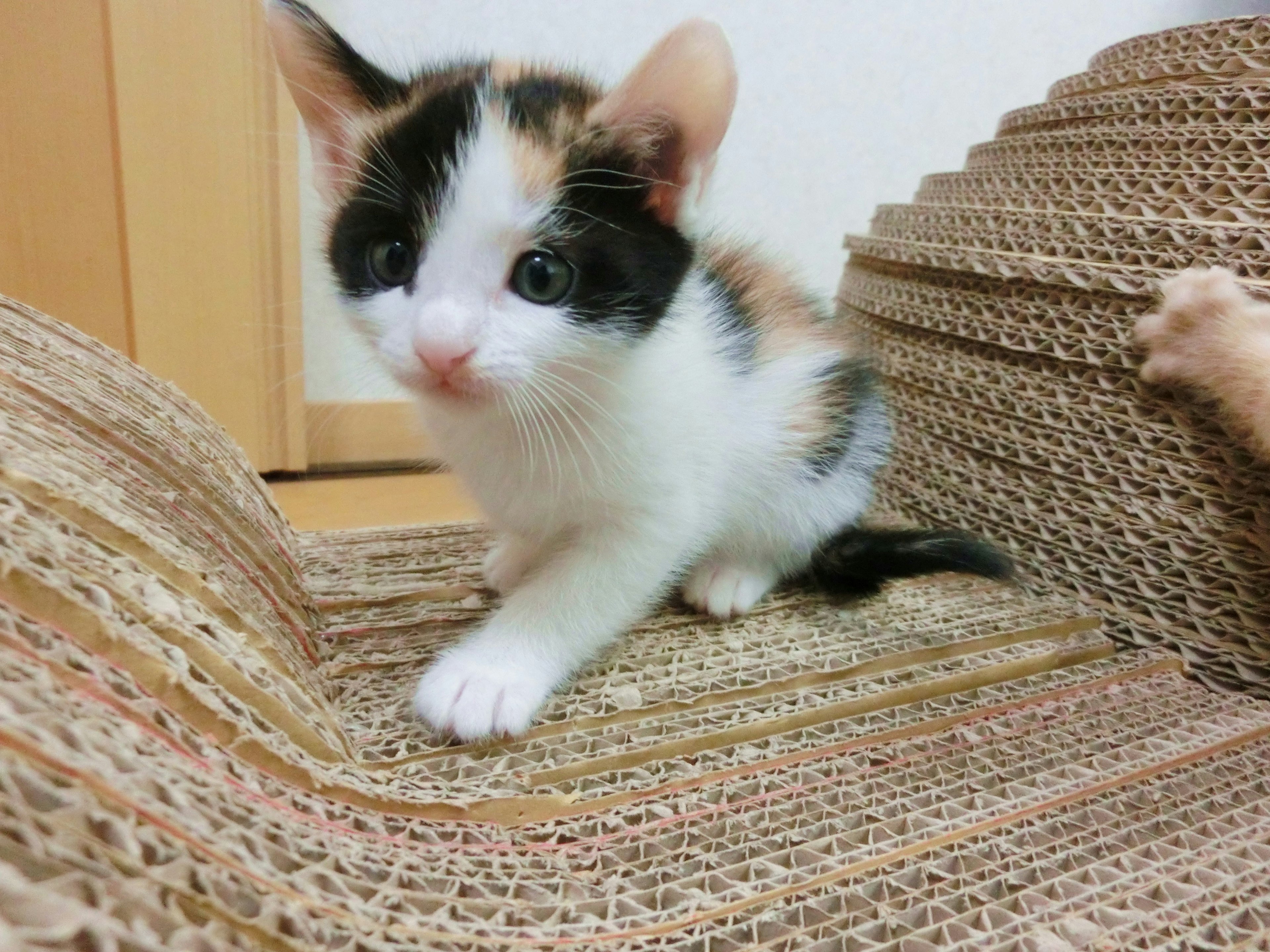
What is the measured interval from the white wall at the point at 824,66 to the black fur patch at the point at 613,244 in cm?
96

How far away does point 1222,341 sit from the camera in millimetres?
727

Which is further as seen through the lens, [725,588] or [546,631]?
[725,588]

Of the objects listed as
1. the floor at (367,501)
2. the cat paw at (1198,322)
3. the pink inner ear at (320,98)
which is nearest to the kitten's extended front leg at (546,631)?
the pink inner ear at (320,98)

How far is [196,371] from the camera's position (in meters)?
1.57

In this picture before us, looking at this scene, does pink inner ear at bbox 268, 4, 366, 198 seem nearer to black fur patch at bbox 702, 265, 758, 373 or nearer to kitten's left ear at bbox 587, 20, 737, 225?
kitten's left ear at bbox 587, 20, 737, 225

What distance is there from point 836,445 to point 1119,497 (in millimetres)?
297

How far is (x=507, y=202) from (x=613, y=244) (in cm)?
9

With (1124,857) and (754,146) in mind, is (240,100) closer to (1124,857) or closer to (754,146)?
(754,146)

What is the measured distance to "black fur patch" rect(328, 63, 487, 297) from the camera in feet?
1.90

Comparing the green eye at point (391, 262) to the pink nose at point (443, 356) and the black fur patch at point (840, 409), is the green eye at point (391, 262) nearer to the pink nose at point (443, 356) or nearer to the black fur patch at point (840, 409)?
the pink nose at point (443, 356)

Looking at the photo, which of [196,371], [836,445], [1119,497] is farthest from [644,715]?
[196,371]

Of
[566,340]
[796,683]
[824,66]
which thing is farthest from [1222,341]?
[824,66]

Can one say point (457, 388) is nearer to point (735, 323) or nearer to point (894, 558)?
point (735, 323)

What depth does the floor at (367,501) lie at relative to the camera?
1.53m
